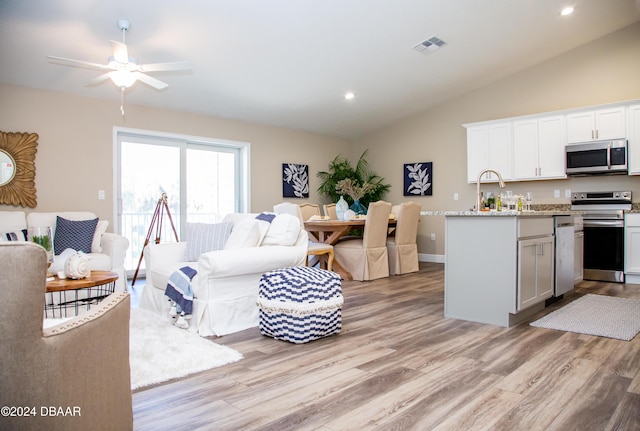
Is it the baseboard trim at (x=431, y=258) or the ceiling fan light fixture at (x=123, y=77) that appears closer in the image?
the ceiling fan light fixture at (x=123, y=77)

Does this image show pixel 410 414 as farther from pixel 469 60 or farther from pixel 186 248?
pixel 469 60

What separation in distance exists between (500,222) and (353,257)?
2.44 m

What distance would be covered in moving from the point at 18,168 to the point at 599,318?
5892 millimetres

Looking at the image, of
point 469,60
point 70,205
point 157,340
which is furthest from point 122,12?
point 469,60

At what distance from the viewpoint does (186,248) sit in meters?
3.67

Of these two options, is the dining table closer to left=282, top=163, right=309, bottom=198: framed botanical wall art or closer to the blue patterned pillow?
left=282, top=163, right=309, bottom=198: framed botanical wall art

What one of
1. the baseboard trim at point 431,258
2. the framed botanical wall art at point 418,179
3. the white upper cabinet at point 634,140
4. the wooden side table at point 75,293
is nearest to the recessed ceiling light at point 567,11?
the white upper cabinet at point 634,140

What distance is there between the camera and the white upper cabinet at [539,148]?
5.66m

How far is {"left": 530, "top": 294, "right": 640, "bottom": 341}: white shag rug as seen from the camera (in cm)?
299

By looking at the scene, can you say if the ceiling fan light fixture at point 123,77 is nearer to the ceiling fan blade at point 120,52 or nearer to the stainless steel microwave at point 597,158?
the ceiling fan blade at point 120,52

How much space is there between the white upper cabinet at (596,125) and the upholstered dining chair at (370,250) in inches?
108

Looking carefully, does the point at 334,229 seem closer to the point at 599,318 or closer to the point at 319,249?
the point at 319,249

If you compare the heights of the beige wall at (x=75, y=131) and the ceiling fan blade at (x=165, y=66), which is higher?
the ceiling fan blade at (x=165, y=66)

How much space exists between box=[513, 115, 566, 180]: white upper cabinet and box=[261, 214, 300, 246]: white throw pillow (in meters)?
4.06
